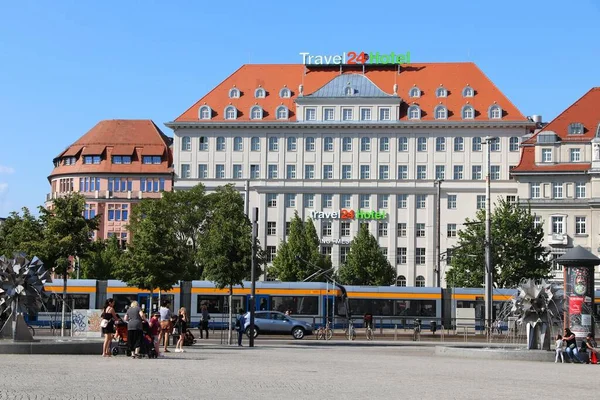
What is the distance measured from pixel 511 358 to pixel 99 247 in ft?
80.3

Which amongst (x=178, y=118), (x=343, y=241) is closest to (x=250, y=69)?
(x=178, y=118)

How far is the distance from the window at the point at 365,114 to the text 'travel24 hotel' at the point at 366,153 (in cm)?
15

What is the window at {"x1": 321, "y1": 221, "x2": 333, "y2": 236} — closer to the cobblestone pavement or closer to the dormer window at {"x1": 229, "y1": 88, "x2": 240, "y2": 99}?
the dormer window at {"x1": 229, "y1": 88, "x2": 240, "y2": 99}

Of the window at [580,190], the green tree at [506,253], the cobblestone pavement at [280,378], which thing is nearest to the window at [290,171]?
the window at [580,190]

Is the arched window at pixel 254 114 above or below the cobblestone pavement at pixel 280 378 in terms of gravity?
above

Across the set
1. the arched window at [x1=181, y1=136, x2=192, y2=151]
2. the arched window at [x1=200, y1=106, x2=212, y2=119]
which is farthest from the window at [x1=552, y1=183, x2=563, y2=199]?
the arched window at [x1=181, y1=136, x2=192, y2=151]

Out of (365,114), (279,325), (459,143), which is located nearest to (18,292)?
(279,325)

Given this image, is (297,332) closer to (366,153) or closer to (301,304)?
Answer: (301,304)

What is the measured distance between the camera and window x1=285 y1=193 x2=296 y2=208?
121688mm

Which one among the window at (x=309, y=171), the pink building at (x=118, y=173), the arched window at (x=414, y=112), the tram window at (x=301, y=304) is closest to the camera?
the tram window at (x=301, y=304)

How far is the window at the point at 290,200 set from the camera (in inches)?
4791

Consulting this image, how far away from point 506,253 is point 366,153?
3292 centimetres

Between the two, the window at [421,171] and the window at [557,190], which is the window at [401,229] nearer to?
the window at [421,171]

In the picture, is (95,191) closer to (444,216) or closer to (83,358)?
(444,216)
